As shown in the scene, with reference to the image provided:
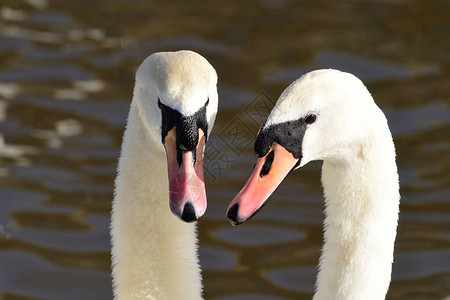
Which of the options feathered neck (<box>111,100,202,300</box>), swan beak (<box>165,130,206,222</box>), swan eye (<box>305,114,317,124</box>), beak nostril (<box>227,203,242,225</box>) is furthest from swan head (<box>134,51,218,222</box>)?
swan eye (<box>305,114,317,124</box>)

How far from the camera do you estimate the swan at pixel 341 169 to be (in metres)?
6.38

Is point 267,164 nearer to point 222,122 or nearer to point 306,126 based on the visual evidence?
point 306,126

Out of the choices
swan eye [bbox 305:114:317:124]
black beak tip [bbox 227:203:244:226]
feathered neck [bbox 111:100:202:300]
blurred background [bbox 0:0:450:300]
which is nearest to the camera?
black beak tip [bbox 227:203:244:226]

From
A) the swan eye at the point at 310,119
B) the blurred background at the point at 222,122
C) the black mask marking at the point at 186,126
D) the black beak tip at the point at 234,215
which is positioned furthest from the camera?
the blurred background at the point at 222,122

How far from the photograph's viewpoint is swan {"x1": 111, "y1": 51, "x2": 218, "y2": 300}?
6.59 m

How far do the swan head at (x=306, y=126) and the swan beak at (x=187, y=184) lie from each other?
0.17 metres

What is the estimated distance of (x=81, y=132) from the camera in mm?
11555

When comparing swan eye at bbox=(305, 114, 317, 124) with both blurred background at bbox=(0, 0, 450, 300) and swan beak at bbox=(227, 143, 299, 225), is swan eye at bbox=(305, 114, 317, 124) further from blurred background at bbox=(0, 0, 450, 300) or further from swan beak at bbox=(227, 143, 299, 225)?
blurred background at bbox=(0, 0, 450, 300)

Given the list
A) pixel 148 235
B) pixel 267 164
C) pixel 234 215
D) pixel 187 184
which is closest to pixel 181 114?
pixel 187 184

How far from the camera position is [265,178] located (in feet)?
21.2

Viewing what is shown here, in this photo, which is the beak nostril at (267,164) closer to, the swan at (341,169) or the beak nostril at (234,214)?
the swan at (341,169)

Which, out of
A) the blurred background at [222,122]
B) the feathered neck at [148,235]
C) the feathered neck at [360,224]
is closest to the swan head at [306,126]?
the feathered neck at [360,224]

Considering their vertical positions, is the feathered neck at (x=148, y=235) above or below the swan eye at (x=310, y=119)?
below

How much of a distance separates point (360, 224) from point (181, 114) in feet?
3.50
